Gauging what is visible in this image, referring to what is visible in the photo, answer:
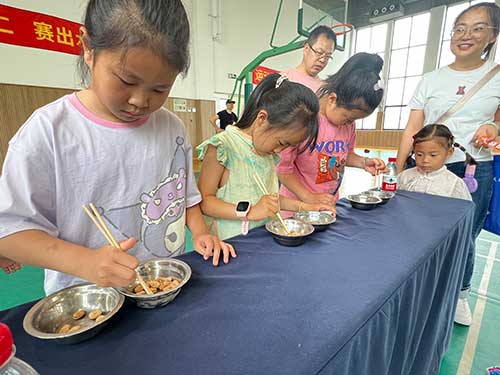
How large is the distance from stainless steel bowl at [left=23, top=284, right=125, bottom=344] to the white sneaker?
1.77m

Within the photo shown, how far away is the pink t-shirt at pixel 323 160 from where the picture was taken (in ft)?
4.37

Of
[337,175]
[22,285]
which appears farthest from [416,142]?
[22,285]

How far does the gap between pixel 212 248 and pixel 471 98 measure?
156 centimetres

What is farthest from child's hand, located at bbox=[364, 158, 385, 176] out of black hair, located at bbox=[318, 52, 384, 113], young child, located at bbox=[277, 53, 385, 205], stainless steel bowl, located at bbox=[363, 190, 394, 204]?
black hair, located at bbox=[318, 52, 384, 113]

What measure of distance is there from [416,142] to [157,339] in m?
1.67

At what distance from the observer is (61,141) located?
59 cm

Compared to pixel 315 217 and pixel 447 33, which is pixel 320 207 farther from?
pixel 447 33

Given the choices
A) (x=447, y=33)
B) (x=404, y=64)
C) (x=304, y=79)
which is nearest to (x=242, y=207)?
(x=304, y=79)

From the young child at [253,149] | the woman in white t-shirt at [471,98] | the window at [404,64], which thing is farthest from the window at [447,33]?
the young child at [253,149]

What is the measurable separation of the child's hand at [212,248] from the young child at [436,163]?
1344 millimetres

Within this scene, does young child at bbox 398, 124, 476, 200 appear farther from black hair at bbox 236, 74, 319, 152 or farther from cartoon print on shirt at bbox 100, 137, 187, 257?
cartoon print on shirt at bbox 100, 137, 187, 257

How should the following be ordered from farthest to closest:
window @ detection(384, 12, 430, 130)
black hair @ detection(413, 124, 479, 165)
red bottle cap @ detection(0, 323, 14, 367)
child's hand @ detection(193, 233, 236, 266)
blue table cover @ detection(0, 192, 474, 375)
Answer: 1. window @ detection(384, 12, 430, 130)
2. black hair @ detection(413, 124, 479, 165)
3. child's hand @ detection(193, 233, 236, 266)
4. blue table cover @ detection(0, 192, 474, 375)
5. red bottle cap @ detection(0, 323, 14, 367)

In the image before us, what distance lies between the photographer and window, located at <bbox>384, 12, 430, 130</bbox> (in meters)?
7.89

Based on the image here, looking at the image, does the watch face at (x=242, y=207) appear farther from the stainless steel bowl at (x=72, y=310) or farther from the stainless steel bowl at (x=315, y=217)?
the stainless steel bowl at (x=72, y=310)
